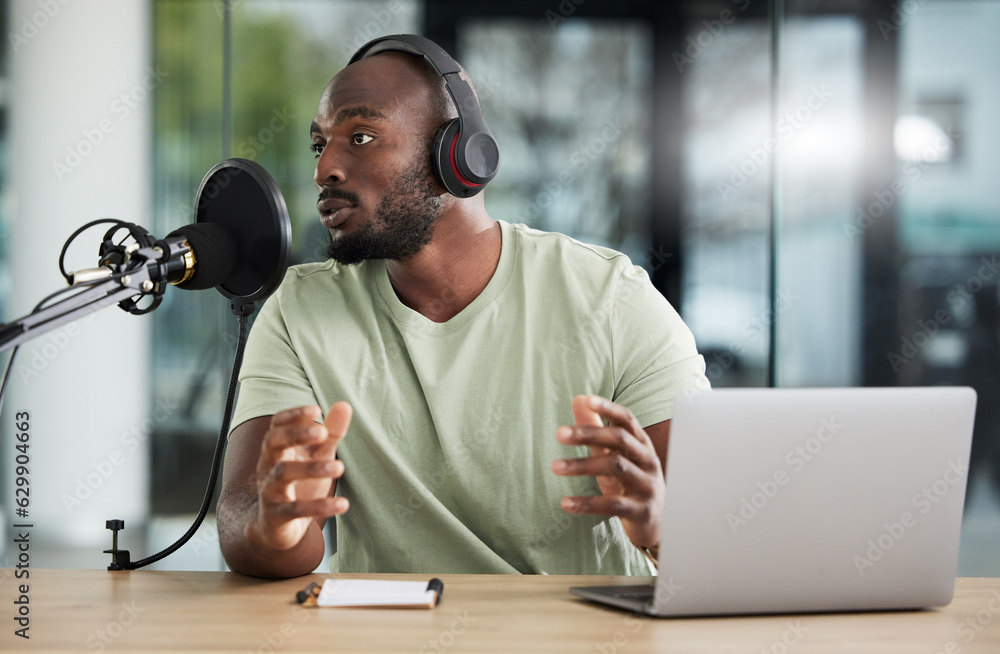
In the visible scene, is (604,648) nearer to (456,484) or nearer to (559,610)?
(559,610)

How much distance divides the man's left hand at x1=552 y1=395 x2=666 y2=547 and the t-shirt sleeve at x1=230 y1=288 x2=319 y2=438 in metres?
0.55

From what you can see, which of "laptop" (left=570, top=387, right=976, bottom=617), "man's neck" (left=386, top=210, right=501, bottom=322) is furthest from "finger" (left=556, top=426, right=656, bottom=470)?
"man's neck" (left=386, top=210, right=501, bottom=322)

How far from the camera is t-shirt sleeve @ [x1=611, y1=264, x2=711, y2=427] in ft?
4.45

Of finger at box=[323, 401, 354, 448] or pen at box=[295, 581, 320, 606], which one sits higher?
finger at box=[323, 401, 354, 448]

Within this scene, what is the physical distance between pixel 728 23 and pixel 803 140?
0.44 m

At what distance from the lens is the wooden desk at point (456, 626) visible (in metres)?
0.84

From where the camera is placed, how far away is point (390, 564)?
4.58 ft

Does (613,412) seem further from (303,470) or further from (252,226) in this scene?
(252,226)

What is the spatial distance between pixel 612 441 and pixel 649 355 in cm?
45

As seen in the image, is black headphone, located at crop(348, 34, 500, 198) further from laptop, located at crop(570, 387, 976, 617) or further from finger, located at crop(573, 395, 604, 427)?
laptop, located at crop(570, 387, 976, 617)

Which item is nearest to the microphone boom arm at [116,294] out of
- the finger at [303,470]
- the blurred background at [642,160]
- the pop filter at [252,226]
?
the pop filter at [252,226]

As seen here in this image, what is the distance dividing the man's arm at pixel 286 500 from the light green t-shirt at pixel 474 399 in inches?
7.2

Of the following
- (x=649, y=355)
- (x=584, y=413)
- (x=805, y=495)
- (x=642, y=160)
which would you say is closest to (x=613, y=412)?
(x=584, y=413)

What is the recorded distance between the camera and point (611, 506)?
101cm
